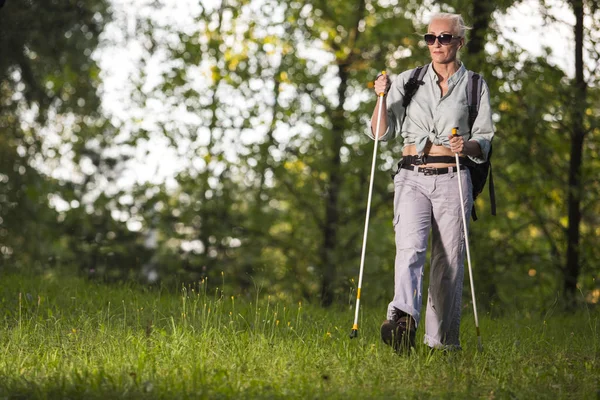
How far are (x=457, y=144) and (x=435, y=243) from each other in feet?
2.54

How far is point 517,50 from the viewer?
38.1 feet

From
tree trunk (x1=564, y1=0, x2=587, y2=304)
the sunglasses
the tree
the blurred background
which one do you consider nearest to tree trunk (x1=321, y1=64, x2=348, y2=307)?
the blurred background

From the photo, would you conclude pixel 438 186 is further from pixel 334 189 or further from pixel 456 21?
pixel 334 189

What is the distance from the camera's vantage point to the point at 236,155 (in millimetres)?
14055

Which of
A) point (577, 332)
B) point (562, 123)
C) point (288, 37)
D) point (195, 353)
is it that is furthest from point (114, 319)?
point (288, 37)

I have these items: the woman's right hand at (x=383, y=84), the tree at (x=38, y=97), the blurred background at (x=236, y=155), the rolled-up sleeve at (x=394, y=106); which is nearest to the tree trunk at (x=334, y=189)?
the blurred background at (x=236, y=155)

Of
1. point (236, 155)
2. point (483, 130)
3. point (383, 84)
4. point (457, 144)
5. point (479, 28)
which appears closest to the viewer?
point (457, 144)

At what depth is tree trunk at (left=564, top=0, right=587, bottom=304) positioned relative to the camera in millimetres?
11216

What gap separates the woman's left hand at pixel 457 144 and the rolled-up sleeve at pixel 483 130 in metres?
0.18

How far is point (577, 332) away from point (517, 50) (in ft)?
18.2

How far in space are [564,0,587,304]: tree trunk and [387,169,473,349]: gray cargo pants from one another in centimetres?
591

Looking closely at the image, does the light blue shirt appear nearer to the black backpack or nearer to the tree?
the black backpack

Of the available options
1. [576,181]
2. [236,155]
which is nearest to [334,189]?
[236,155]

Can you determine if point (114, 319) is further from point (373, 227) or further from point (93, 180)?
point (93, 180)
